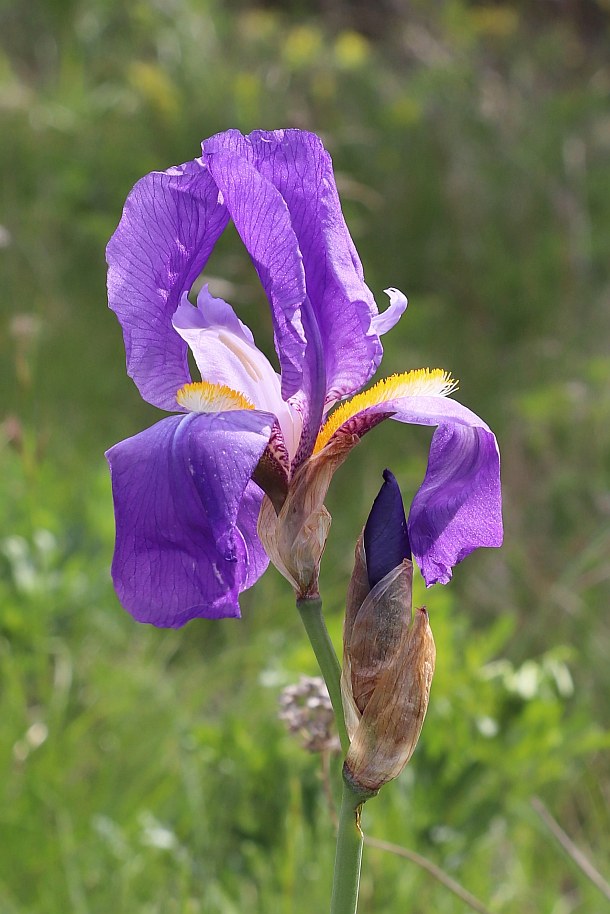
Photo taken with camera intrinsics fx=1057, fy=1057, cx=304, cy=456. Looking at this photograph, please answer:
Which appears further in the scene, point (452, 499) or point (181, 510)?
point (452, 499)

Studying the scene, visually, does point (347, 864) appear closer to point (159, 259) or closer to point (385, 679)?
point (385, 679)

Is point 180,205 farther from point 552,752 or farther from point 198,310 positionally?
point 552,752

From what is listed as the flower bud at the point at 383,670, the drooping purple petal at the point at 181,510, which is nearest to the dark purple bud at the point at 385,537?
the flower bud at the point at 383,670

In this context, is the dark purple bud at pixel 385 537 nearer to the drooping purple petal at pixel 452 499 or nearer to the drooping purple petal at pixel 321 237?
the drooping purple petal at pixel 452 499

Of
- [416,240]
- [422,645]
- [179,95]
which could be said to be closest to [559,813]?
[422,645]

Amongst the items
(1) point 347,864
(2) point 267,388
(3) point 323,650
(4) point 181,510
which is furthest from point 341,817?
(2) point 267,388

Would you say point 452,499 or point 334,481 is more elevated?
point 452,499

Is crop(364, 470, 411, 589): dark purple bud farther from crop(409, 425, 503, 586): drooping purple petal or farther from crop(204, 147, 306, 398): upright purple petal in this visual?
crop(204, 147, 306, 398): upright purple petal
